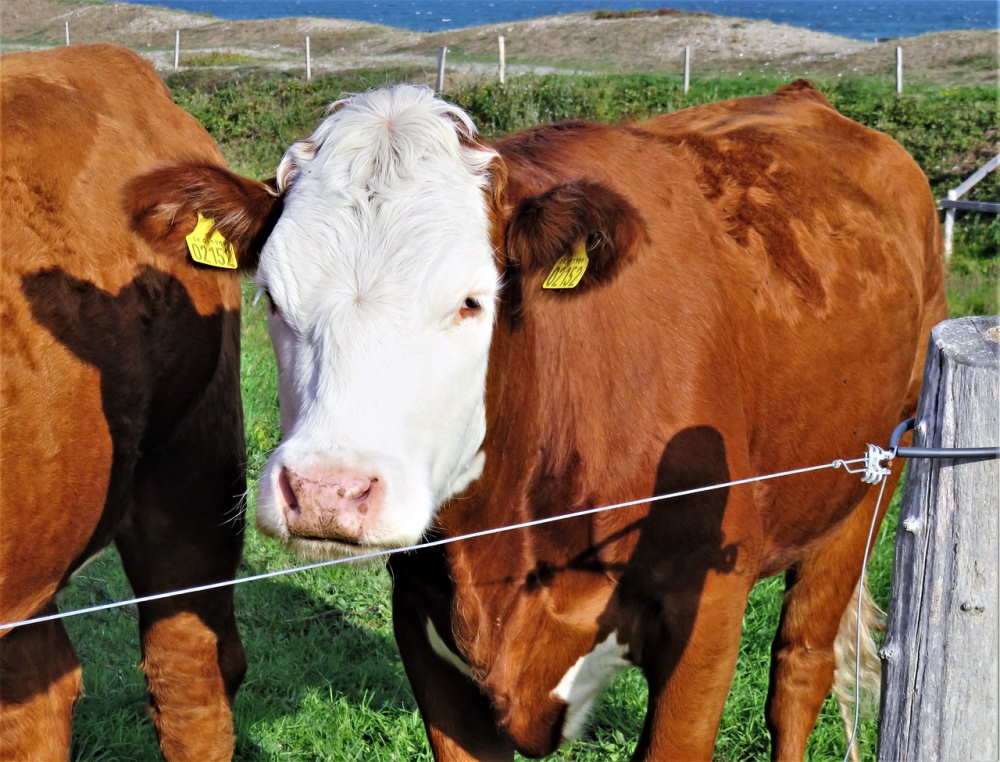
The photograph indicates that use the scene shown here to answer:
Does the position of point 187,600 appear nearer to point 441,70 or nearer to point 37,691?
point 37,691

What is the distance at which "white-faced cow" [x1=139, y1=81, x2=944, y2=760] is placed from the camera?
2.25 m

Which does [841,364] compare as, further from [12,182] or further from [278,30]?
[278,30]

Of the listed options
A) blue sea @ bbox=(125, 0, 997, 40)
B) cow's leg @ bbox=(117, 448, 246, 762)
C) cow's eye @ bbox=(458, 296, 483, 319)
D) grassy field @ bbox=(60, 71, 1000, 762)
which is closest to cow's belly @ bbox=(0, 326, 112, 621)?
cow's leg @ bbox=(117, 448, 246, 762)

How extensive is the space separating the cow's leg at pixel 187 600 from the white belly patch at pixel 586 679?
1114mm

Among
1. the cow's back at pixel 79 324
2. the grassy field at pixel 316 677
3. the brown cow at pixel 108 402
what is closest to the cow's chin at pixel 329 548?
the grassy field at pixel 316 677

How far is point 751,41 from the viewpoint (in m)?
36.7

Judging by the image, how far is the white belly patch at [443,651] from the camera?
302 cm

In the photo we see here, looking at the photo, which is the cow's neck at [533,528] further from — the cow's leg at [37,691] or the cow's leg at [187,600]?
the cow's leg at [37,691]

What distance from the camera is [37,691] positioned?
3.43 m

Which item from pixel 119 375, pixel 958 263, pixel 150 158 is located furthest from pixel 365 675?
pixel 958 263

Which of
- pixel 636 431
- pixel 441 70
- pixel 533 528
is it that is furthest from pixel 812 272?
pixel 441 70

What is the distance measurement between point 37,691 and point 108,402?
1.04 meters

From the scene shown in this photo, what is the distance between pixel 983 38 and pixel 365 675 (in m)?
31.3

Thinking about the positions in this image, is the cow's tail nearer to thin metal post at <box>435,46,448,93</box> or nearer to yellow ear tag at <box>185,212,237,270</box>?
yellow ear tag at <box>185,212,237,270</box>
